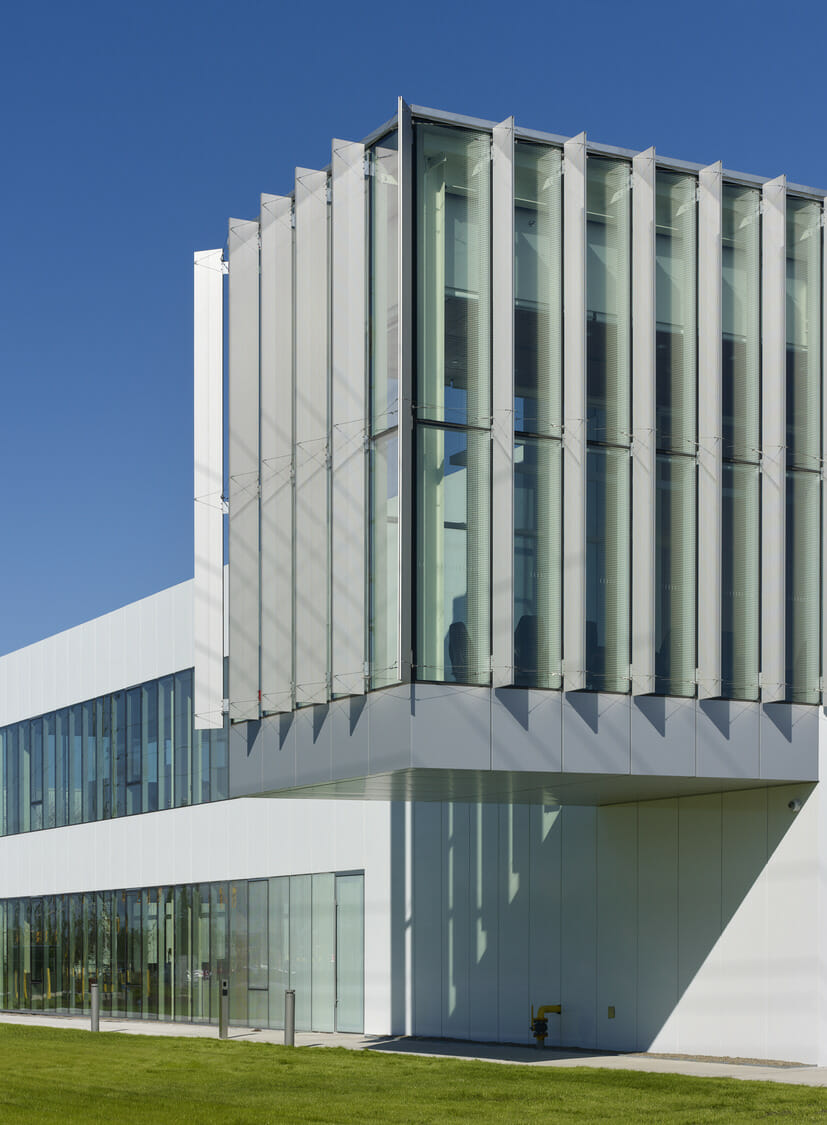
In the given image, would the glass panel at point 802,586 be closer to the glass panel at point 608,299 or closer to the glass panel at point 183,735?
the glass panel at point 608,299

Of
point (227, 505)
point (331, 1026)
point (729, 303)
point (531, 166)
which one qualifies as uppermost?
point (531, 166)

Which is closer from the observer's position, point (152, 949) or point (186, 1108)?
point (186, 1108)

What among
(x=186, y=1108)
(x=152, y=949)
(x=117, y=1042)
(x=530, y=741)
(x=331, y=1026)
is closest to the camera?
(x=186, y=1108)

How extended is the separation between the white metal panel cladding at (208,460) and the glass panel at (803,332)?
833 centimetres

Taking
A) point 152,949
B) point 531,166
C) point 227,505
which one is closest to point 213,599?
point 227,505

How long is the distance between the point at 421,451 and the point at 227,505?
5.30m

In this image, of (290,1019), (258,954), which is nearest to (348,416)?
(290,1019)

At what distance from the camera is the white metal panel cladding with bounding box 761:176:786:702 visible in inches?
857

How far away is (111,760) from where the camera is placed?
42406 mm

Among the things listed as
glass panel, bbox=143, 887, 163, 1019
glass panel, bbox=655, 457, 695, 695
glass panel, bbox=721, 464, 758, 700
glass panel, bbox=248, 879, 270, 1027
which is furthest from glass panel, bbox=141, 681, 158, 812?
glass panel, bbox=721, 464, 758, 700

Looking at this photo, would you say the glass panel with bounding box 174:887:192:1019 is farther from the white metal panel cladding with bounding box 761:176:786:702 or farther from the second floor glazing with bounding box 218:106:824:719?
the white metal panel cladding with bounding box 761:176:786:702

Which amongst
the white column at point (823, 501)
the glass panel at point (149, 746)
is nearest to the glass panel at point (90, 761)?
the glass panel at point (149, 746)

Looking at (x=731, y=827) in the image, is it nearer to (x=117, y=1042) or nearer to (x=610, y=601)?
(x=610, y=601)

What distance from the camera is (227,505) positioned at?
25250 millimetres
